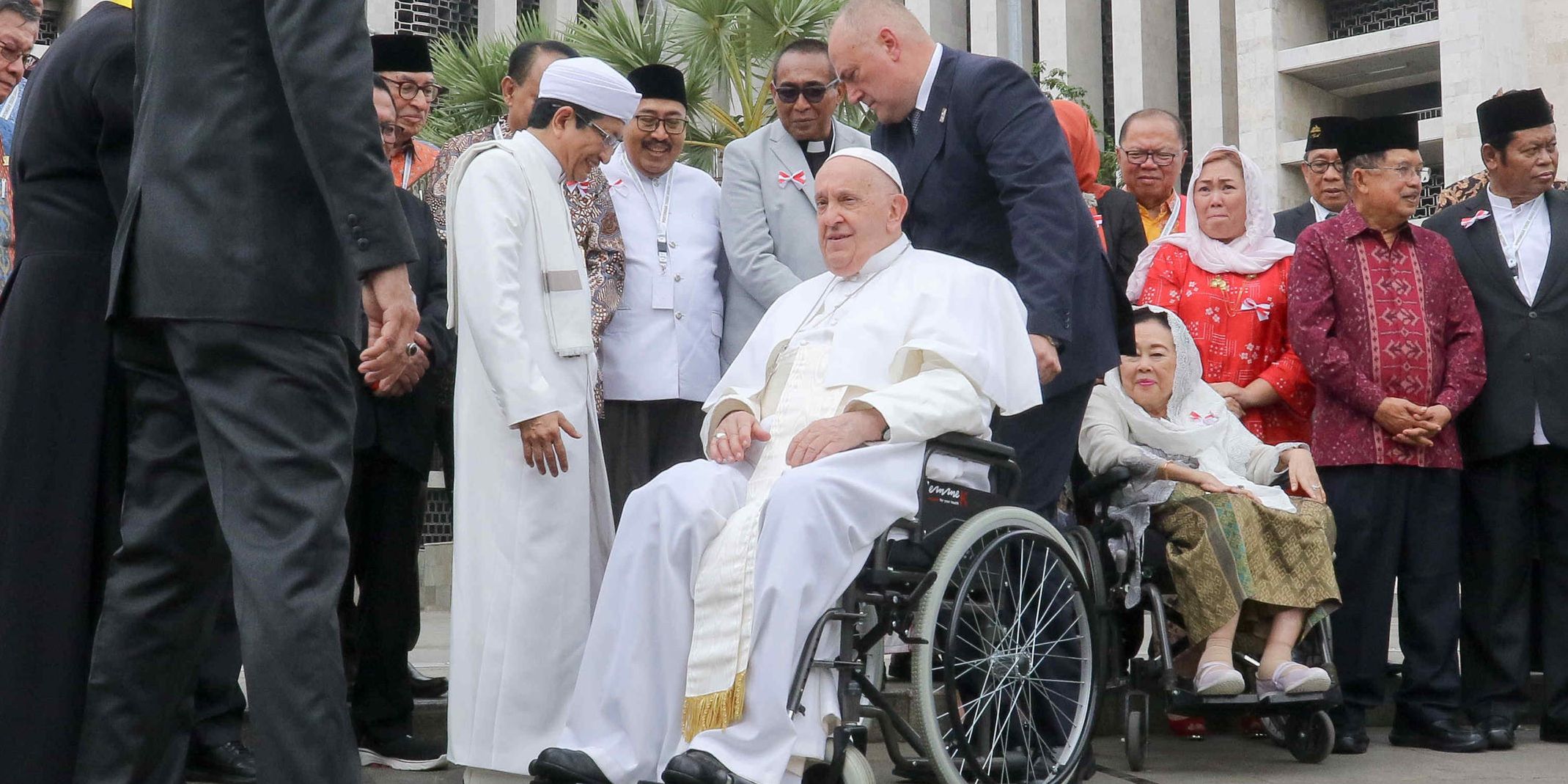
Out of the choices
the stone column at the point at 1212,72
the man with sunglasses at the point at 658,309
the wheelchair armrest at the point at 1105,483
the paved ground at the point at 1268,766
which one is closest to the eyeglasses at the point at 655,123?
the man with sunglasses at the point at 658,309

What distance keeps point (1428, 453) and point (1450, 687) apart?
2.45 ft

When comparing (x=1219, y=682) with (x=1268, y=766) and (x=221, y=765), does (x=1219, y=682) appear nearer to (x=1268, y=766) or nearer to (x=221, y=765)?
(x=1268, y=766)

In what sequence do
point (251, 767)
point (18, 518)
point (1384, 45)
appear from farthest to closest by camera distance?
point (1384, 45)
point (251, 767)
point (18, 518)

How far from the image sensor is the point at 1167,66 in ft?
82.0

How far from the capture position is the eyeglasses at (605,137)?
170 inches

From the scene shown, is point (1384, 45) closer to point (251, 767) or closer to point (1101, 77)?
point (1101, 77)

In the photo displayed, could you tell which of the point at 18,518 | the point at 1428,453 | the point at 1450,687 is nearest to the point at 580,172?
the point at 18,518

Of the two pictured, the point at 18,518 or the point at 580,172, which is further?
the point at 580,172

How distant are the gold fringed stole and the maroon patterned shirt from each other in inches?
103

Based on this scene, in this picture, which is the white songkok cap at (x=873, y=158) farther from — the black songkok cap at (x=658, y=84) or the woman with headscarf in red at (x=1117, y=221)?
the woman with headscarf in red at (x=1117, y=221)

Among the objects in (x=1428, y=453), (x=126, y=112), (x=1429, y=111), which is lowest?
(x=1428, y=453)

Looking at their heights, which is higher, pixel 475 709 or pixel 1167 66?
pixel 1167 66

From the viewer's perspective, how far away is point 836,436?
12.2ft

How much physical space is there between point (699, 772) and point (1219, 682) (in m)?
1.79
